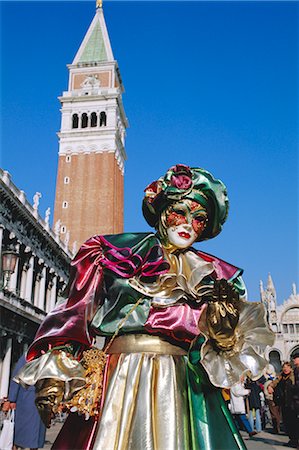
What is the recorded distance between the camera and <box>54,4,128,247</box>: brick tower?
123ft

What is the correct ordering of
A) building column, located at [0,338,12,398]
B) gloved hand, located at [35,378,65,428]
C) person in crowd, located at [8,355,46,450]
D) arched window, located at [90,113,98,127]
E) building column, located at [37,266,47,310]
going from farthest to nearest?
1. arched window, located at [90,113,98,127]
2. building column, located at [37,266,47,310]
3. building column, located at [0,338,12,398]
4. person in crowd, located at [8,355,46,450]
5. gloved hand, located at [35,378,65,428]

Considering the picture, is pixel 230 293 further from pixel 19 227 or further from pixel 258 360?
pixel 19 227

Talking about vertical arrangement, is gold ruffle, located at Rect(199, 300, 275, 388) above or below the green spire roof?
below

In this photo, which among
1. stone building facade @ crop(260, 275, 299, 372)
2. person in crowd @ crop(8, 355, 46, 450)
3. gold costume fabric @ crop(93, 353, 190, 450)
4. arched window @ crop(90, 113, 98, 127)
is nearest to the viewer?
gold costume fabric @ crop(93, 353, 190, 450)

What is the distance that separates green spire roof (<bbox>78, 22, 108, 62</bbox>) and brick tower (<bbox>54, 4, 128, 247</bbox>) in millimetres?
90

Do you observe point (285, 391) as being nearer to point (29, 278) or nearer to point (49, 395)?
point (49, 395)

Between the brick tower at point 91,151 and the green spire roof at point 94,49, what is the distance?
0.30 feet

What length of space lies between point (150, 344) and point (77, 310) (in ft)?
1.24

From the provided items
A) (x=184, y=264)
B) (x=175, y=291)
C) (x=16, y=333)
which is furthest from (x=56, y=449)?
(x=16, y=333)

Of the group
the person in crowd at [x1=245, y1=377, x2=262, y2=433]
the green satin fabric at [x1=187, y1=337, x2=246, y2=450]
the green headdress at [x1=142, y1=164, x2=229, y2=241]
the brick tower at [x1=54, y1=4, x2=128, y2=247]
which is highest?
the brick tower at [x1=54, y1=4, x2=128, y2=247]

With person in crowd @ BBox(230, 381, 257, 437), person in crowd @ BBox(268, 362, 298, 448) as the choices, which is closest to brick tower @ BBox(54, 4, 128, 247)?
person in crowd @ BBox(230, 381, 257, 437)

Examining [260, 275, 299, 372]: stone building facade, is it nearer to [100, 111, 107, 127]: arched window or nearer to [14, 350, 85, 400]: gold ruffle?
[100, 111, 107, 127]: arched window

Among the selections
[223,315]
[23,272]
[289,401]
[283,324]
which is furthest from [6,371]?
[283,324]

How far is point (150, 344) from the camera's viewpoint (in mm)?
2299
